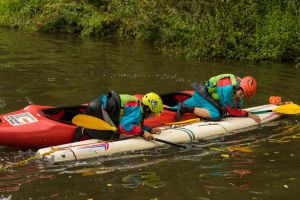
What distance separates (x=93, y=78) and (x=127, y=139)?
5367 mm

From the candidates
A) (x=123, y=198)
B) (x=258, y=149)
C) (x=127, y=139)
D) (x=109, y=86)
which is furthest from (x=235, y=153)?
(x=109, y=86)

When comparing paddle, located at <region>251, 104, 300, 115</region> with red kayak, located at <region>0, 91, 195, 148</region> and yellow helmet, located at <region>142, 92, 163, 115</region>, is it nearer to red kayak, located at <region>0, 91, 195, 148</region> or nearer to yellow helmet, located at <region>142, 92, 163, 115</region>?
yellow helmet, located at <region>142, 92, 163, 115</region>

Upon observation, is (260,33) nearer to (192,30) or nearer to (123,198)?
(192,30)

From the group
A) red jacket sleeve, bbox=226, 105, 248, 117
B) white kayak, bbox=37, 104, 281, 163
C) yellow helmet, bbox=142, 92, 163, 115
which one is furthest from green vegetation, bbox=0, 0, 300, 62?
yellow helmet, bbox=142, 92, 163, 115

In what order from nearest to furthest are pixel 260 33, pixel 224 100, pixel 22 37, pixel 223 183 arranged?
pixel 223 183, pixel 224 100, pixel 260 33, pixel 22 37

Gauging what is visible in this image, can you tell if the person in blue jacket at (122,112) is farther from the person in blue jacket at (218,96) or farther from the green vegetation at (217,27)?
the green vegetation at (217,27)

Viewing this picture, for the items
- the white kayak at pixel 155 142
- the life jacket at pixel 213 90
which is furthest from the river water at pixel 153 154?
the life jacket at pixel 213 90

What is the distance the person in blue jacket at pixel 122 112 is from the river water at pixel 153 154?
14.8 inches

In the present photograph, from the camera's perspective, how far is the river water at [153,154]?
5719 mm

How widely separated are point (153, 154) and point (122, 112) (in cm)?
75

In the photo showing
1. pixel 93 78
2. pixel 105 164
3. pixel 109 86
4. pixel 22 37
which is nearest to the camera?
pixel 105 164

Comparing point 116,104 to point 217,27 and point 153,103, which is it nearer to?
point 153,103

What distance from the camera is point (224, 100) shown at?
28.2 feet

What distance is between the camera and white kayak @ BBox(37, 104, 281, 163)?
21.7 ft
